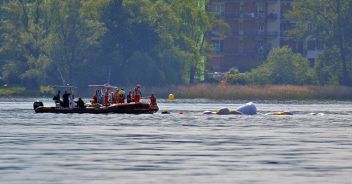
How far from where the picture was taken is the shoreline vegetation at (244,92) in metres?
181

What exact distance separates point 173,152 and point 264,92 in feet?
396

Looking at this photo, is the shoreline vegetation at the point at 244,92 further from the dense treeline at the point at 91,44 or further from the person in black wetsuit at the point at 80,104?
the person in black wetsuit at the point at 80,104

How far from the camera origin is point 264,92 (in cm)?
18175

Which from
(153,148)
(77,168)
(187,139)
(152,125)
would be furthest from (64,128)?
(77,168)

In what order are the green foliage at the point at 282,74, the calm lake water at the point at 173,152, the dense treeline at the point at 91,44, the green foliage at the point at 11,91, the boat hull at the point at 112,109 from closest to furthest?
the calm lake water at the point at 173,152, the boat hull at the point at 112,109, the green foliage at the point at 11,91, the dense treeline at the point at 91,44, the green foliage at the point at 282,74

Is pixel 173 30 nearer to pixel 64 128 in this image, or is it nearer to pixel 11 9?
pixel 11 9

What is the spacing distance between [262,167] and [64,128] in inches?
1322

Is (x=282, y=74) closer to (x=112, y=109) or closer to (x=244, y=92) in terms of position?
(x=244, y=92)

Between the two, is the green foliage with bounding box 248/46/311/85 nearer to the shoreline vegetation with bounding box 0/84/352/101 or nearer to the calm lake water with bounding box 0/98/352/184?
the shoreline vegetation with bounding box 0/84/352/101

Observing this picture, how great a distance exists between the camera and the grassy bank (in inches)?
7131

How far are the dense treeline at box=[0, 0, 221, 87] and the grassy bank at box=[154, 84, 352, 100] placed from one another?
6.35 meters

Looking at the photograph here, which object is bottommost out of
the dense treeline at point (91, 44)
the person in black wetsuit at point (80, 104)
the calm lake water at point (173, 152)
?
the calm lake water at point (173, 152)

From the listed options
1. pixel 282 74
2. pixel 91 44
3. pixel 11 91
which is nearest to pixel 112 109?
pixel 11 91

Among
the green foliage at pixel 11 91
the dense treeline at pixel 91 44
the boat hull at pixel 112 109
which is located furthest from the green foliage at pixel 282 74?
the boat hull at pixel 112 109
